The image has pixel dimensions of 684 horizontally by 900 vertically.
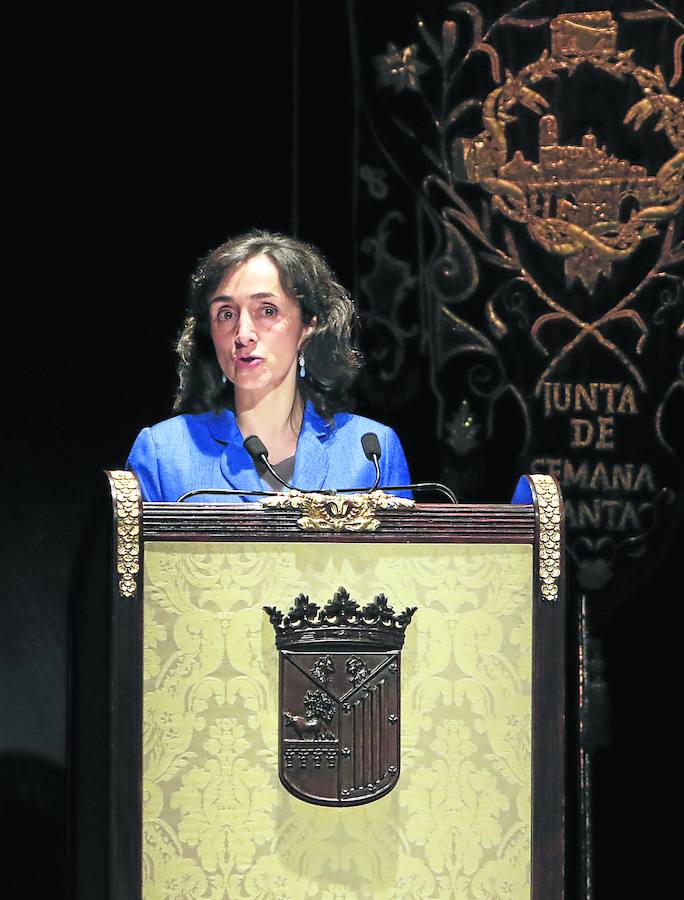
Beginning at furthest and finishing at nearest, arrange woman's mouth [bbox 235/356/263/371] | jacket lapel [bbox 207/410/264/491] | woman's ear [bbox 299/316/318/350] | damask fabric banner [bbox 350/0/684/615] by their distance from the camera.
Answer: damask fabric banner [bbox 350/0/684/615], woman's ear [bbox 299/316/318/350], woman's mouth [bbox 235/356/263/371], jacket lapel [bbox 207/410/264/491]

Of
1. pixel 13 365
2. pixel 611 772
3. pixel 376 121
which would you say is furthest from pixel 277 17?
pixel 611 772

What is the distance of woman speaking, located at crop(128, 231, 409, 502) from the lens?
3.39 metres

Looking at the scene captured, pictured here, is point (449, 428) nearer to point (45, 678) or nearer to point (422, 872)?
point (45, 678)

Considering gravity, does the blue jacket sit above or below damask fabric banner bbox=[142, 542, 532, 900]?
above

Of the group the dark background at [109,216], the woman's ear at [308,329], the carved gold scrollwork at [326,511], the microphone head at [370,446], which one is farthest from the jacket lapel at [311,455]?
the dark background at [109,216]

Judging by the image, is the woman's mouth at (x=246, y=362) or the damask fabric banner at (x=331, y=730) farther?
the woman's mouth at (x=246, y=362)

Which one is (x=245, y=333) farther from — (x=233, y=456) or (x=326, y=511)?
(x=326, y=511)

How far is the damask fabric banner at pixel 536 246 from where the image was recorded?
161 inches

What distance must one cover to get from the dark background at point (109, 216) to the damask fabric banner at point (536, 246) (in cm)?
9

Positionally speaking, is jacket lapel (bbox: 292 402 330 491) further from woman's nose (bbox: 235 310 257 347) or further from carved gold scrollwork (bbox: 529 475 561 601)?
carved gold scrollwork (bbox: 529 475 561 601)

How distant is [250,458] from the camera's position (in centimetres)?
338

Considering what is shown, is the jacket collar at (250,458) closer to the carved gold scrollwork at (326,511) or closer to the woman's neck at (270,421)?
the woman's neck at (270,421)

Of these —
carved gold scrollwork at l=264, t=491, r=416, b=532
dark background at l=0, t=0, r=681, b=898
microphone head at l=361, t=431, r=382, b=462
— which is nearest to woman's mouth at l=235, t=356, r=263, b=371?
microphone head at l=361, t=431, r=382, b=462

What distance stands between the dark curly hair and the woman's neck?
0.21 ft
